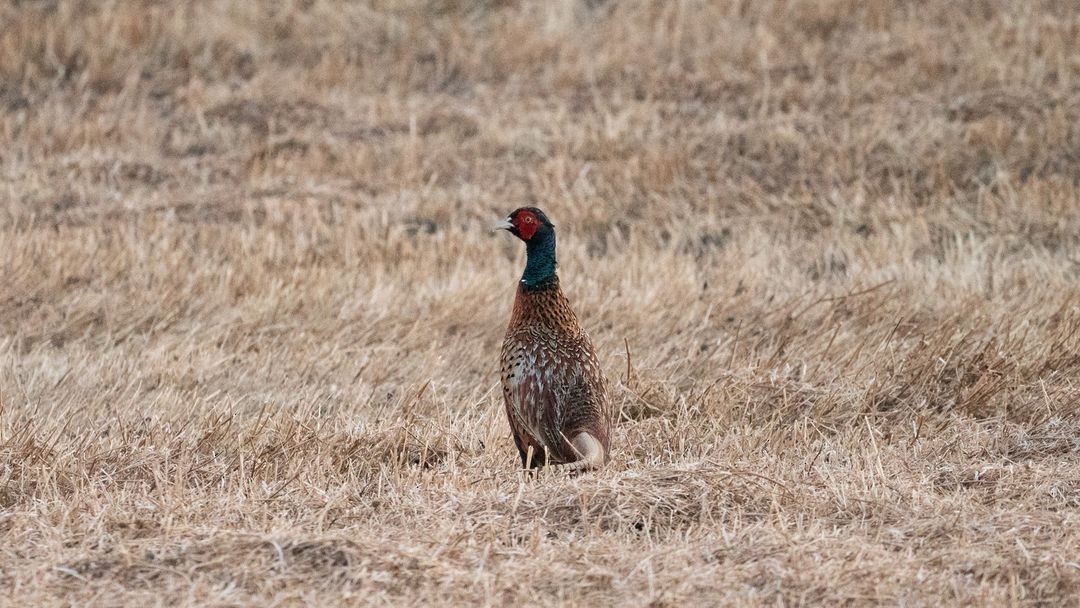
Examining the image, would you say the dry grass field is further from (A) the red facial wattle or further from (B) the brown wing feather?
(A) the red facial wattle

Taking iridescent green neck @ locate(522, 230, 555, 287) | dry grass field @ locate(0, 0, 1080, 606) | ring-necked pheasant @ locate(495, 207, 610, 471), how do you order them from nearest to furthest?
dry grass field @ locate(0, 0, 1080, 606), ring-necked pheasant @ locate(495, 207, 610, 471), iridescent green neck @ locate(522, 230, 555, 287)

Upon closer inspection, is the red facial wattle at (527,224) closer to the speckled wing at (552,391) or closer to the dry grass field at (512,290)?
the speckled wing at (552,391)

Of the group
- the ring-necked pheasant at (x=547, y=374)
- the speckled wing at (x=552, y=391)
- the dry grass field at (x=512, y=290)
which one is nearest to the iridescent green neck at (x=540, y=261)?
the ring-necked pheasant at (x=547, y=374)

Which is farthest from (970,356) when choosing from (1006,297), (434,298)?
(434,298)

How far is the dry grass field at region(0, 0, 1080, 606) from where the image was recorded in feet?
13.4

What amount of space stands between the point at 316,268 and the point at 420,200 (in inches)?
106

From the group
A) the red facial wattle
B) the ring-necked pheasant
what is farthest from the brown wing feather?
the red facial wattle

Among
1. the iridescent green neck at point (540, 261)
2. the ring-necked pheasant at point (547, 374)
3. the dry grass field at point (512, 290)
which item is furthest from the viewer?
the iridescent green neck at point (540, 261)

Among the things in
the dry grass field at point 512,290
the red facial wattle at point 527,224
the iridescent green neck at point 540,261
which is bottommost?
the dry grass field at point 512,290

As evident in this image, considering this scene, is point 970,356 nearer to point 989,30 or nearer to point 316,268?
point 316,268

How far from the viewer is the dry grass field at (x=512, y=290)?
4.08 m

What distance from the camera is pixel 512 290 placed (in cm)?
884

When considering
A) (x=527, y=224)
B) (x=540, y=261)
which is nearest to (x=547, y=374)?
(x=540, y=261)

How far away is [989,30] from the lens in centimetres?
1470
